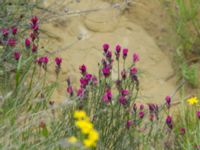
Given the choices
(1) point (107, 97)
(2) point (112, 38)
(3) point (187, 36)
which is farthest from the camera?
(2) point (112, 38)

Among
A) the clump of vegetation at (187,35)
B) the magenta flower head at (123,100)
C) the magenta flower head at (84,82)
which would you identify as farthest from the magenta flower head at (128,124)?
the clump of vegetation at (187,35)

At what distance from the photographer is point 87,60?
5.66 metres

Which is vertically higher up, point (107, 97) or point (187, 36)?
point (187, 36)

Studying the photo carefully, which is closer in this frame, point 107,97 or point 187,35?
point 107,97

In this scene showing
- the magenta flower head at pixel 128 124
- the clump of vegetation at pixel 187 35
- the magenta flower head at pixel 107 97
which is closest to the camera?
the magenta flower head at pixel 107 97

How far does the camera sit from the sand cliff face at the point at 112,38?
562 cm

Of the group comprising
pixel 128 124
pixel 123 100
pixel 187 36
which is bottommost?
pixel 128 124

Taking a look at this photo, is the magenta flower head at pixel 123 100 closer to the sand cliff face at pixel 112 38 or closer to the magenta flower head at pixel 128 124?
the magenta flower head at pixel 128 124

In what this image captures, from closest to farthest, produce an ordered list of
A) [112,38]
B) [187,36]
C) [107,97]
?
[107,97] < [187,36] < [112,38]

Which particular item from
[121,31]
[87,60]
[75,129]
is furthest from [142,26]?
[75,129]

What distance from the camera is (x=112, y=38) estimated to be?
19.4 feet

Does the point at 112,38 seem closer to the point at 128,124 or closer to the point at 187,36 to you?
the point at 187,36

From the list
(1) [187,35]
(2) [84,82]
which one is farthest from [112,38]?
(2) [84,82]

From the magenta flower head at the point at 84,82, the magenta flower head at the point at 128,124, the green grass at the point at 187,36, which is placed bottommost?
the magenta flower head at the point at 128,124
